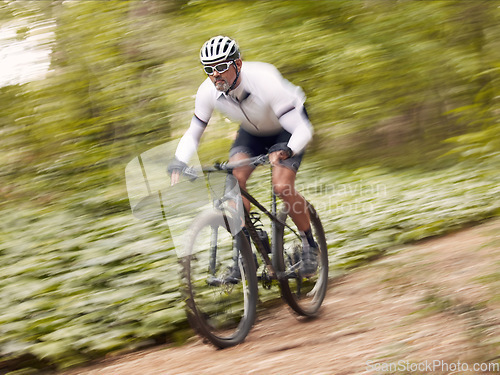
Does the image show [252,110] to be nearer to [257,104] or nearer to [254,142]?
[257,104]

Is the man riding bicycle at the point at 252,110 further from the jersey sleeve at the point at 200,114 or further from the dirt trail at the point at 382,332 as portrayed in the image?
the dirt trail at the point at 382,332

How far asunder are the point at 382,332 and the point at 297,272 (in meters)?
0.84

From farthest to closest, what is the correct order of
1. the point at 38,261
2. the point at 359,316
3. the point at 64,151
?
the point at 64,151 → the point at 38,261 → the point at 359,316

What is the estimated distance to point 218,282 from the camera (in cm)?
388

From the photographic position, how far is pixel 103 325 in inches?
184

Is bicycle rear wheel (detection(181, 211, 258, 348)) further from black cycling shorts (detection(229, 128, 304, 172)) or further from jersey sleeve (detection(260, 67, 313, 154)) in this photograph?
jersey sleeve (detection(260, 67, 313, 154))

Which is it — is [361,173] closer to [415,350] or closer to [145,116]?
[145,116]

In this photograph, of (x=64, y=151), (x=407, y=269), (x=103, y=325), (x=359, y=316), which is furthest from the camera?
(x=64, y=151)

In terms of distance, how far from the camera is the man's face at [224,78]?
3.80 meters

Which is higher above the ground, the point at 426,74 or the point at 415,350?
the point at 415,350

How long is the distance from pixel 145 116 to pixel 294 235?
686 cm

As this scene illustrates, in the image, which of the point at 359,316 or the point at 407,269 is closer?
the point at 359,316

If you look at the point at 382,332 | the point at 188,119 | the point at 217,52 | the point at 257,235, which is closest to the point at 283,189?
the point at 257,235

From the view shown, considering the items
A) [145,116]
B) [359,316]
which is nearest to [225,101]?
[359,316]
